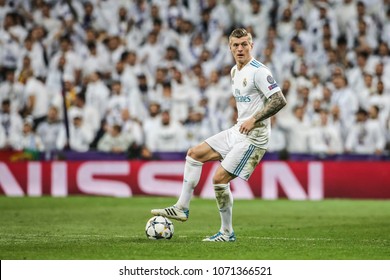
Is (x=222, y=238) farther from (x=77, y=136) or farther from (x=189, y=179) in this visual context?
(x=77, y=136)

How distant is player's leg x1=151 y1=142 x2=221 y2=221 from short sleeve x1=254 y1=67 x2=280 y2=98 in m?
1.00

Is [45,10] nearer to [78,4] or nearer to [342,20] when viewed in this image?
[78,4]

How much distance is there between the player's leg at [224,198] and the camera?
10961 millimetres

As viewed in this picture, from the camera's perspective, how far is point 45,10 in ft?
78.4

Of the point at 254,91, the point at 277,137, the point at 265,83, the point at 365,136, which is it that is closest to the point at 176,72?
the point at 277,137

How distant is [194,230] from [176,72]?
30.2ft

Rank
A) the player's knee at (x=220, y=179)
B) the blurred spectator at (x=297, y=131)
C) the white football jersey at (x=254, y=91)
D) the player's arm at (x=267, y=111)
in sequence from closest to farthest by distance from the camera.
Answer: the player's arm at (x=267, y=111) < the white football jersey at (x=254, y=91) < the player's knee at (x=220, y=179) < the blurred spectator at (x=297, y=131)

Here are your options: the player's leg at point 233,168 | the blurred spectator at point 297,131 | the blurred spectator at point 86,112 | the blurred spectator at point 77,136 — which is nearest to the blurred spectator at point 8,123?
the blurred spectator at point 77,136

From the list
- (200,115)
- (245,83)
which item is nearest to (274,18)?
(200,115)

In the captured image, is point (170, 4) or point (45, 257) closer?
point (45, 257)

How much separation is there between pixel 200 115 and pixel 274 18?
3830 mm

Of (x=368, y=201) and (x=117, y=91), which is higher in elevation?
(x=117, y=91)

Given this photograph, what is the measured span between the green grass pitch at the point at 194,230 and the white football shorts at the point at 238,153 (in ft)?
2.89

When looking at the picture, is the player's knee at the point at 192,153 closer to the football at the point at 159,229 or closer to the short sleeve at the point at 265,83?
the football at the point at 159,229
